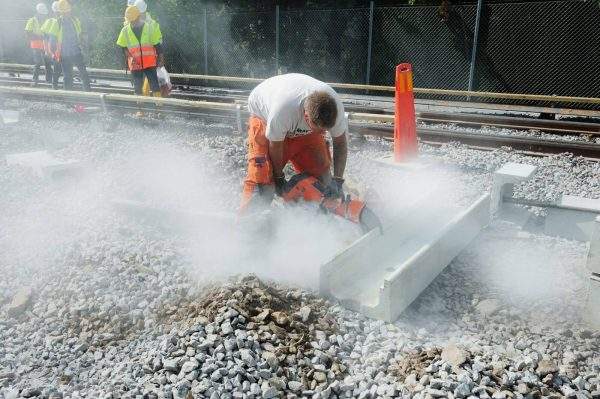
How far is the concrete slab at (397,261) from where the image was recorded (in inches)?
157

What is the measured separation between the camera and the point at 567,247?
5.21 m

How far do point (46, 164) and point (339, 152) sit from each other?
4.01 meters

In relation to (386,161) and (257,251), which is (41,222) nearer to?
(257,251)

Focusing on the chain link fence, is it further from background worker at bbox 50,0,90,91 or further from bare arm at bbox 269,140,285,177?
bare arm at bbox 269,140,285,177

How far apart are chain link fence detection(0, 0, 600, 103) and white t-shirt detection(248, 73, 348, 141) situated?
38.1 feet

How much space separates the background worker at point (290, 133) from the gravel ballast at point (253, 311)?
1.49ft

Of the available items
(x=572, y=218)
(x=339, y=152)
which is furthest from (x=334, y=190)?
(x=572, y=218)

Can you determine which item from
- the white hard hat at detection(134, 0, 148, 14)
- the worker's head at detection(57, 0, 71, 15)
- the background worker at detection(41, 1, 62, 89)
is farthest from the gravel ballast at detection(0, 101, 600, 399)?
the background worker at detection(41, 1, 62, 89)

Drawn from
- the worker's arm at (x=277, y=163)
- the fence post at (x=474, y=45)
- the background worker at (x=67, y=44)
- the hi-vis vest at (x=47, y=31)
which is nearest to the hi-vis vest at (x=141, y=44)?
the background worker at (x=67, y=44)

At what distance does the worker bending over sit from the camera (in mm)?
10484

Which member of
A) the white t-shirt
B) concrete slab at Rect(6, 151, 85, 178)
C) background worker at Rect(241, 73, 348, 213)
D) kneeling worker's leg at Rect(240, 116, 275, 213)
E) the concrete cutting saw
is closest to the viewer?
background worker at Rect(241, 73, 348, 213)

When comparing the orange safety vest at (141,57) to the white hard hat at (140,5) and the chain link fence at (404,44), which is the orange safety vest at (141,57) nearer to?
the white hard hat at (140,5)

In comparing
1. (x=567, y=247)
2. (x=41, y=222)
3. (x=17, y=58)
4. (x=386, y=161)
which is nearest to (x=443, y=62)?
(x=386, y=161)

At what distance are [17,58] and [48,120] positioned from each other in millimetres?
17208
